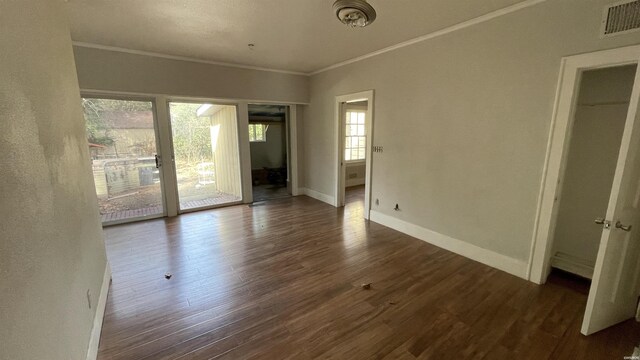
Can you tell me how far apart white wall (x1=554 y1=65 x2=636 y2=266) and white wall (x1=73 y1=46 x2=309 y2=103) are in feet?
14.2

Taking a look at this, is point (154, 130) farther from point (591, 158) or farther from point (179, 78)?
point (591, 158)

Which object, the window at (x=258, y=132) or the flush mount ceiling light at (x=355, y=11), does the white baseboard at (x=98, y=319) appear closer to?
the flush mount ceiling light at (x=355, y=11)

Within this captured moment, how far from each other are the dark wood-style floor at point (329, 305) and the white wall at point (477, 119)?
21.2 inches

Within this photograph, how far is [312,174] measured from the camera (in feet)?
19.4

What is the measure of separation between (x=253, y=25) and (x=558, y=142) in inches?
128

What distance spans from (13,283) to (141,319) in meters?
1.42

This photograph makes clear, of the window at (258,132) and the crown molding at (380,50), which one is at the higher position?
the crown molding at (380,50)

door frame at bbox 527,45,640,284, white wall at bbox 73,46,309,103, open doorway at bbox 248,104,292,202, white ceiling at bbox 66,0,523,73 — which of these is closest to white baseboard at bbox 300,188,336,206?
open doorway at bbox 248,104,292,202

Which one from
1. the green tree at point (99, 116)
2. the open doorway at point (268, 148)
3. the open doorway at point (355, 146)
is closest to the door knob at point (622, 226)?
the open doorway at point (355, 146)

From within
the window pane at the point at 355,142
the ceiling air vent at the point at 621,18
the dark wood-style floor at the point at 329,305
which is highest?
the ceiling air vent at the point at 621,18

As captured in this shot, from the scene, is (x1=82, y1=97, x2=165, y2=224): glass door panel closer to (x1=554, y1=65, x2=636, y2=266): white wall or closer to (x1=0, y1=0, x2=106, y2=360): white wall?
(x1=0, y1=0, x2=106, y2=360): white wall

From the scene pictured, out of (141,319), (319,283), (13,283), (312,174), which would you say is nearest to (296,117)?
(312,174)

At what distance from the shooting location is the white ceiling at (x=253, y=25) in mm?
2449

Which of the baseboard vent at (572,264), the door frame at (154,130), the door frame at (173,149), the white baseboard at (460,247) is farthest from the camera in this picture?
the door frame at (173,149)
